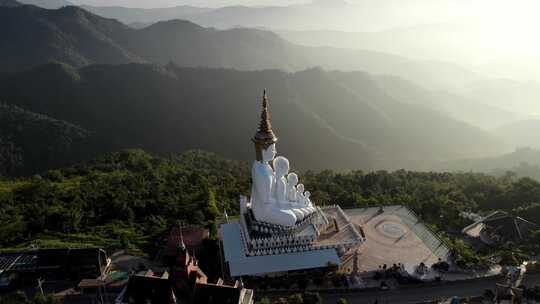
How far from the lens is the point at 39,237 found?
38.7 meters

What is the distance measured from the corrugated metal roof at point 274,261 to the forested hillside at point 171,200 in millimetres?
6438

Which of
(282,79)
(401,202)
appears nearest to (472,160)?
(282,79)

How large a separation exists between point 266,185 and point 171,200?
18701mm

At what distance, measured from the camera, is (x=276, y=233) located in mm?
29781

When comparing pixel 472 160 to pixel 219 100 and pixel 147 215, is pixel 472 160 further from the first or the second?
pixel 147 215

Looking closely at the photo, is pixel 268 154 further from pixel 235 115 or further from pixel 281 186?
pixel 235 115

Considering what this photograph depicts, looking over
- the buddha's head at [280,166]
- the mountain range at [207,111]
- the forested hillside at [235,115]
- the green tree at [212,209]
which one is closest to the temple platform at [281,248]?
the buddha's head at [280,166]

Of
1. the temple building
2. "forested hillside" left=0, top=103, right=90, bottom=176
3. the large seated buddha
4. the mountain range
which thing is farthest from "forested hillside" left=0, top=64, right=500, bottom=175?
the large seated buddha

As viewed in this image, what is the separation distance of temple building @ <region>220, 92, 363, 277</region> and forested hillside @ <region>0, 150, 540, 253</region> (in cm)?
675

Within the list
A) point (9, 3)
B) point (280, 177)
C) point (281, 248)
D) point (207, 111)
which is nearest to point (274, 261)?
point (281, 248)

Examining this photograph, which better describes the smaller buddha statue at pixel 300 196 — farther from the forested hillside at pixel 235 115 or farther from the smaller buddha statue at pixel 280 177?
the forested hillside at pixel 235 115

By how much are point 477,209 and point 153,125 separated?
8661cm

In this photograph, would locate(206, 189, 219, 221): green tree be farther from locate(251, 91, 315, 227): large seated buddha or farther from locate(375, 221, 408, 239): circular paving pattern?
locate(375, 221, 408, 239): circular paving pattern

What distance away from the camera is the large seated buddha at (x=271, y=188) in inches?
1173
